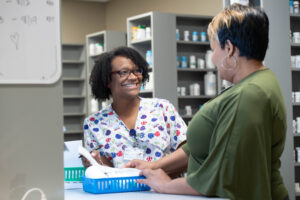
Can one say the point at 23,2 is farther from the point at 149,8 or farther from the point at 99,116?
the point at 149,8

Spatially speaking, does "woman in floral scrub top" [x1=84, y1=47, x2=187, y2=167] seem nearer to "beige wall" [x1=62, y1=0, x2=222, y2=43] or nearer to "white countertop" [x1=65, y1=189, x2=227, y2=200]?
"white countertop" [x1=65, y1=189, x2=227, y2=200]

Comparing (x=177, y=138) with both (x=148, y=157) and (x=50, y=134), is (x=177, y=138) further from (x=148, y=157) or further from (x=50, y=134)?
(x=50, y=134)

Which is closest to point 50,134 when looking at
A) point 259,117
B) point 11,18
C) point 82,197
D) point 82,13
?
point 11,18

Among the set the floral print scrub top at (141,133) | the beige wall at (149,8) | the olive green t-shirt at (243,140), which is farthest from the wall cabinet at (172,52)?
the olive green t-shirt at (243,140)

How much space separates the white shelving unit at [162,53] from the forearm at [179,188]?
4.90m

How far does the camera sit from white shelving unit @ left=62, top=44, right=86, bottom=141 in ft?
35.7

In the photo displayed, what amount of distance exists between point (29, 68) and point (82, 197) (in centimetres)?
77

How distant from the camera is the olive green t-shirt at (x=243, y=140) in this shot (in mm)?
1690

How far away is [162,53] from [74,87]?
467 centimetres

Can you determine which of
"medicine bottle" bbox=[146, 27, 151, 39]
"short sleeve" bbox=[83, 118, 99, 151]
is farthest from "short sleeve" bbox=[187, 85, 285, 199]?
"medicine bottle" bbox=[146, 27, 151, 39]

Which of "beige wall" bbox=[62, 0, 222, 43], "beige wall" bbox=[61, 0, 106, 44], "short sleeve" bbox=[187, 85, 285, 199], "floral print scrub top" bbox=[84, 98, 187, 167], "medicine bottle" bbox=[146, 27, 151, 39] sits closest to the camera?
"short sleeve" bbox=[187, 85, 285, 199]

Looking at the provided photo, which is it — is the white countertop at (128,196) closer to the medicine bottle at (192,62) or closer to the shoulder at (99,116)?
the shoulder at (99,116)

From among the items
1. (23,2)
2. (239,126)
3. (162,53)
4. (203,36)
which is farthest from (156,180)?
(203,36)

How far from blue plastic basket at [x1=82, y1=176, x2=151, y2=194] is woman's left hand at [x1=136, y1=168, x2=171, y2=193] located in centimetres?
3
